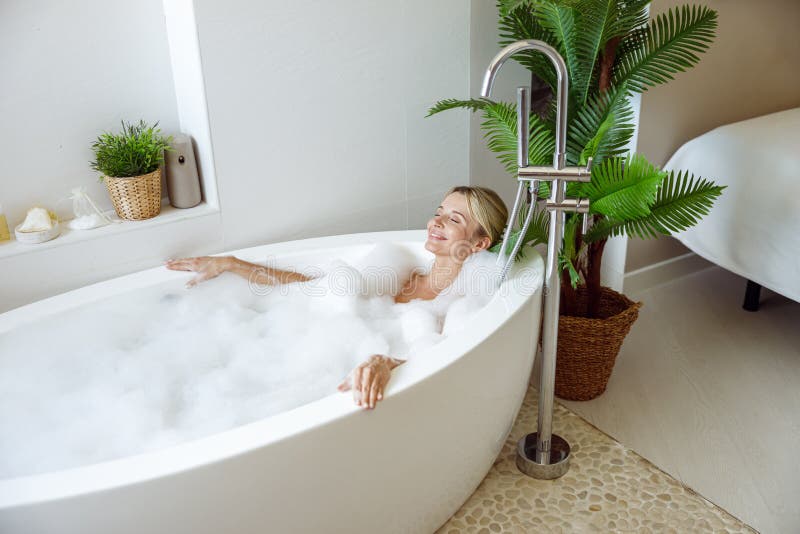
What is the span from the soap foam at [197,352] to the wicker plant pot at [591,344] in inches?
15.3

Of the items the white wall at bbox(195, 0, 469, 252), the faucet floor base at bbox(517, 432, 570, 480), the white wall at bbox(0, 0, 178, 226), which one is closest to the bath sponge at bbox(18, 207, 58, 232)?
the white wall at bbox(0, 0, 178, 226)

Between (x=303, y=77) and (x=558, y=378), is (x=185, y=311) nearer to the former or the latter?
(x=303, y=77)

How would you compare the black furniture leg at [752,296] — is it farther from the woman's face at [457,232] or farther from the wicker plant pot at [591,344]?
the woman's face at [457,232]

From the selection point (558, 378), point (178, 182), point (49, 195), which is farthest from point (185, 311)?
point (558, 378)

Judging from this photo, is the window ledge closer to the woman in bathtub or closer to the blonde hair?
the woman in bathtub

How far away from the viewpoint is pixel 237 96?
2240 millimetres

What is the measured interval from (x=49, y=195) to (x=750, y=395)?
7.57ft

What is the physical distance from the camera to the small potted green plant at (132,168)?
2197mm

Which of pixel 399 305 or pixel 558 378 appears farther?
pixel 558 378

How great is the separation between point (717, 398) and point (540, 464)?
728 millimetres

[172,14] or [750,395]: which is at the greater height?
[172,14]

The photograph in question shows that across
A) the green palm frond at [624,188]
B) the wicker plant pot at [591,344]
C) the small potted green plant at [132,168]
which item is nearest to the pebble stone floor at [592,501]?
the wicker plant pot at [591,344]

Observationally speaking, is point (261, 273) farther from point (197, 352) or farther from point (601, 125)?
point (601, 125)

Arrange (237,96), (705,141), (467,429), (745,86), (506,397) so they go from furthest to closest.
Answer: (745,86)
(705,141)
(237,96)
(506,397)
(467,429)
